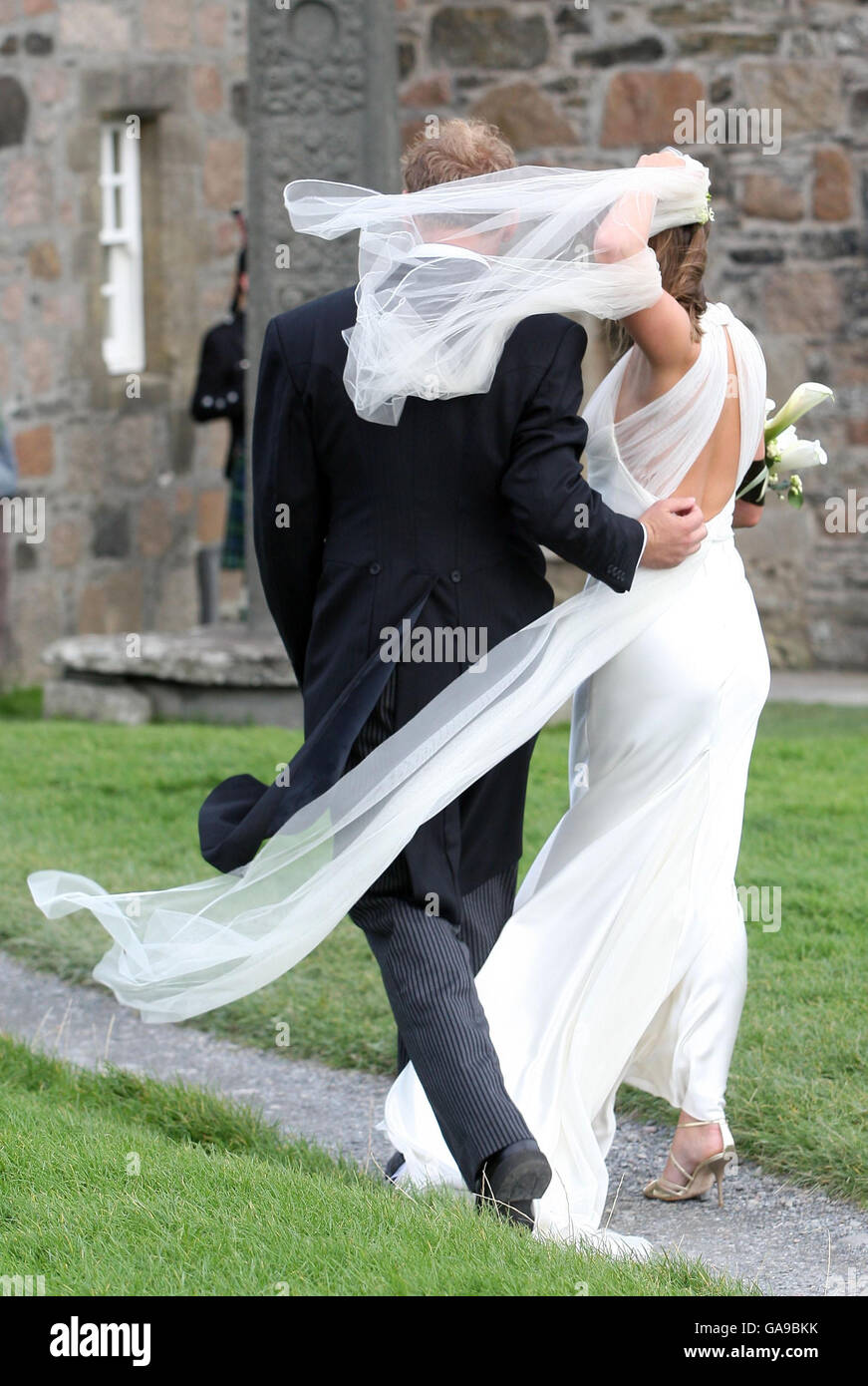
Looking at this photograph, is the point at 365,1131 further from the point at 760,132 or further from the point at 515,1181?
the point at 760,132

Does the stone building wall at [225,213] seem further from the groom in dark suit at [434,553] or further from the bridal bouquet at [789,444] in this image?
the groom in dark suit at [434,553]

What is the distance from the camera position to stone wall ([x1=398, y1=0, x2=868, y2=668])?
32.6ft

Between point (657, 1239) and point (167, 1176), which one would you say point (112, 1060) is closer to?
point (167, 1176)

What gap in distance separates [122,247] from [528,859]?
6685 millimetres

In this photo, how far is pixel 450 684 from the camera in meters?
3.26

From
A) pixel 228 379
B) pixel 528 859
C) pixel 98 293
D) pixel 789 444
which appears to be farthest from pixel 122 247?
pixel 789 444

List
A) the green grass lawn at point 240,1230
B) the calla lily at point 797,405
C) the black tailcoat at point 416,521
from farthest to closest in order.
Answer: the calla lily at point 797,405
the black tailcoat at point 416,521
the green grass lawn at point 240,1230

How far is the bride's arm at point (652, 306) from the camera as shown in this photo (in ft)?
10.4

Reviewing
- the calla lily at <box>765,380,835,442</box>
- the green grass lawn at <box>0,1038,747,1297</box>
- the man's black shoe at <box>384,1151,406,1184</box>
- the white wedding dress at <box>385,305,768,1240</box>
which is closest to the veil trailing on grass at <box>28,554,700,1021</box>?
the white wedding dress at <box>385,305,768,1240</box>

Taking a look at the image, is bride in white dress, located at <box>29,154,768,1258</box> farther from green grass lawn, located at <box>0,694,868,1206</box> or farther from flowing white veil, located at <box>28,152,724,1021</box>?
green grass lawn, located at <box>0,694,868,1206</box>

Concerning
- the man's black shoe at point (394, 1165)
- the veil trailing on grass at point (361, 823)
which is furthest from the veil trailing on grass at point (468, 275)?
the man's black shoe at point (394, 1165)

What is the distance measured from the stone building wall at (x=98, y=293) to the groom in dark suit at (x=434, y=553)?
24.6 feet

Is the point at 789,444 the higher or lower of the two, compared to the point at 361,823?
higher
